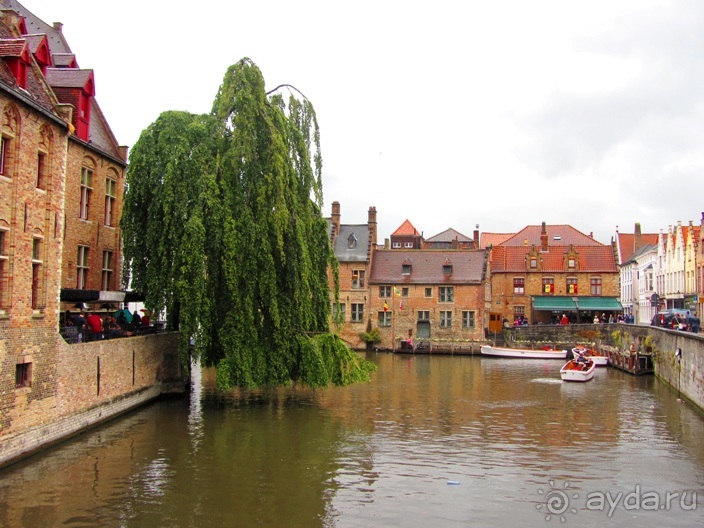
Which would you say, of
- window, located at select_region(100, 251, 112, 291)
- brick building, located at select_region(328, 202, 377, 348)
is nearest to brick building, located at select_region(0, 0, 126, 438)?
window, located at select_region(100, 251, 112, 291)

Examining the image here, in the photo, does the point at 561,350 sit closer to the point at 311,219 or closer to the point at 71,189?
the point at 311,219

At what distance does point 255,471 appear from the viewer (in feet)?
47.6

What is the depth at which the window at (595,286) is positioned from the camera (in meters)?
56.7

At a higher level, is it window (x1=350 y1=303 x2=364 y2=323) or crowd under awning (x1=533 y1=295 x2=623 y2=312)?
crowd under awning (x1=533 y1=295 x2=623 y2=312)

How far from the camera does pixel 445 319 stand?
170 ft

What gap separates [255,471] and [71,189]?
38.4 feet

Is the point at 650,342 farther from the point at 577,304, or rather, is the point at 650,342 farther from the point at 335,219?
the point at 335,219

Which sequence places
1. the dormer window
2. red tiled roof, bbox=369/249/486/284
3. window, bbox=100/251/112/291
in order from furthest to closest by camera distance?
the dormer window → red tiled roof, bbox=369/249/486/284 → window, bbox=100/251/112/291

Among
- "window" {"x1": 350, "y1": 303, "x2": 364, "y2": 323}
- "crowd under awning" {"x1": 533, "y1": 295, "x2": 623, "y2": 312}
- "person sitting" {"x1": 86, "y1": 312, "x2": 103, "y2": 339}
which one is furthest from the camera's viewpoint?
"crowd under awning" {"x1": 533, "y1": 295, "x2": 623, "y2": 312}

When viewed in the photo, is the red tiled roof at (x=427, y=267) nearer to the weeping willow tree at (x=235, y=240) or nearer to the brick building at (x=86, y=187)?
the brick building at (x=86, y=187)

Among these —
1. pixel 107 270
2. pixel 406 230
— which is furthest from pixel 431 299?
pixel 107 270

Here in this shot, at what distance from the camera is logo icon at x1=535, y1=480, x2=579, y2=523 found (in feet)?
40.4

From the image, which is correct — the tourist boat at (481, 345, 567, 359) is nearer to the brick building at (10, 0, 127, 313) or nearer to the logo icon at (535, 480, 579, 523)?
the brick building at (10, 0, 127, 313)

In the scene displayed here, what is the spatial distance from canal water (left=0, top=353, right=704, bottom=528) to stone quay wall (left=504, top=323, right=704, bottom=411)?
168 cm
